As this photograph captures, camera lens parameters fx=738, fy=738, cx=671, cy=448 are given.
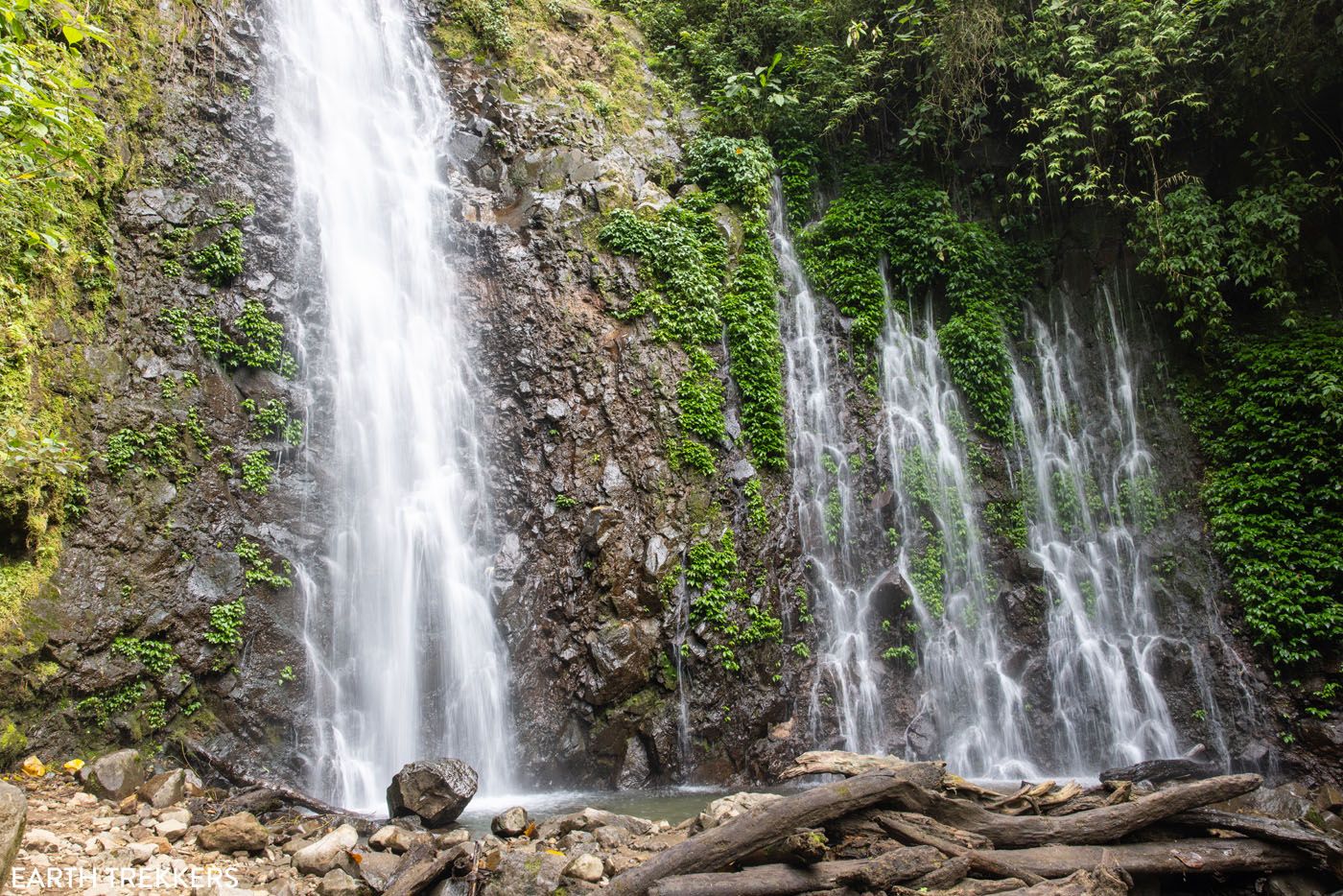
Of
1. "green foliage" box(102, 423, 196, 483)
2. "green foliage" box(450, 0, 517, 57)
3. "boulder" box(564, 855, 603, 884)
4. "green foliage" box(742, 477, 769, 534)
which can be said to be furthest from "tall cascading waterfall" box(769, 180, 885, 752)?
"green foliage" box(102, 423, 196, 483)

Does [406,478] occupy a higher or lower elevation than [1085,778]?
higher

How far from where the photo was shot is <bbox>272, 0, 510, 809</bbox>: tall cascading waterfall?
8773 millimetres

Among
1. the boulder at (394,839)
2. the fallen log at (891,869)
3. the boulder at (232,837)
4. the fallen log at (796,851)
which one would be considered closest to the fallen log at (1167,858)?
the fallen log at (891,869)

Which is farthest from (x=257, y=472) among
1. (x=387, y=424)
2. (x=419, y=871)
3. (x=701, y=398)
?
(x=701, y=398)

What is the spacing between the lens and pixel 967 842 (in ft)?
16.7

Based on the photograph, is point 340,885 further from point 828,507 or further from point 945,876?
point 828,507

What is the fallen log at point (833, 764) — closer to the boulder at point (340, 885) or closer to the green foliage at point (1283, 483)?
the boulder at point (340, 885)

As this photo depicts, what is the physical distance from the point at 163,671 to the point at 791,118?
14.1m

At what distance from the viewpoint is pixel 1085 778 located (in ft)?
32.4

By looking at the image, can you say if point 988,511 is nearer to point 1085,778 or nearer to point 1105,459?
point 1105,459

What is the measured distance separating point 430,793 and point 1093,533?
10.9m

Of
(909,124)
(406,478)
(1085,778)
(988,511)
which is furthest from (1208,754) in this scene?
(909,124)

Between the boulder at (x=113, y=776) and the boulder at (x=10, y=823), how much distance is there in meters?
2.25

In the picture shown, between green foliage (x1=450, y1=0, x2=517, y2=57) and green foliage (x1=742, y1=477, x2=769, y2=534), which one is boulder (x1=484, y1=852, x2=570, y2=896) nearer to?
green foliage (x1=742, y1=477, x2=769, y2=534)
